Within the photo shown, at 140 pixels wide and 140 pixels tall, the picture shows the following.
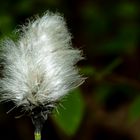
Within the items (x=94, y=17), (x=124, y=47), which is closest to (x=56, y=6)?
(x=94, y=17)

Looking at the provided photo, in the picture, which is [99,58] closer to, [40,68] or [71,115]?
[71,115]

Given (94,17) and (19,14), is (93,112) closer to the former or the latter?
(94,17)

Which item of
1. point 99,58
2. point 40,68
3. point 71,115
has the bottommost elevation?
point 40,68

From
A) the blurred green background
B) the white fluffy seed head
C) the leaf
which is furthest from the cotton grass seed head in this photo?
the blurred green background

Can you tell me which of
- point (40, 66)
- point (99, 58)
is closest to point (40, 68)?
point (40, 66)

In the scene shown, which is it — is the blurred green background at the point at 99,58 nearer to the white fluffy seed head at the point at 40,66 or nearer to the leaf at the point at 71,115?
the leaf at the point at 71,115

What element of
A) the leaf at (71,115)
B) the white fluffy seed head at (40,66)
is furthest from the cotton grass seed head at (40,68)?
the leaf at (71,115)
